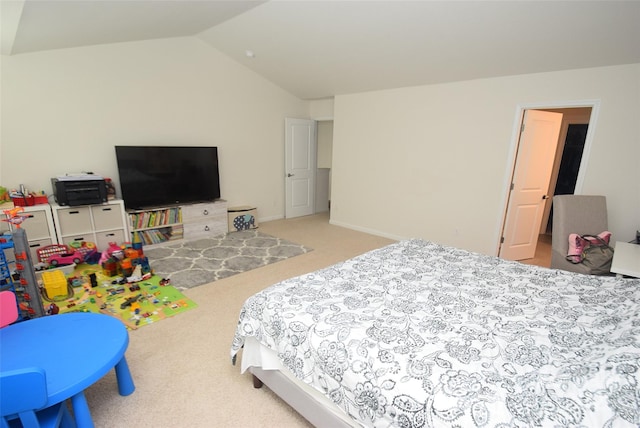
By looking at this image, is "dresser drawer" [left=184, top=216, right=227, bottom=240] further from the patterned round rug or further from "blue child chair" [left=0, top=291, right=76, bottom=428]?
"blue child chair" [left=0, top=291, right=76, bottom=428]

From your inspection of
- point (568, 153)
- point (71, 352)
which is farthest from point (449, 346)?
point (568, 153)

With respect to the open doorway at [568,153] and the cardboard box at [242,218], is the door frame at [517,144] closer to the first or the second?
the open doorway at [568,153]

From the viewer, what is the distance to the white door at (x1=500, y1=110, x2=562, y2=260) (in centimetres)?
367

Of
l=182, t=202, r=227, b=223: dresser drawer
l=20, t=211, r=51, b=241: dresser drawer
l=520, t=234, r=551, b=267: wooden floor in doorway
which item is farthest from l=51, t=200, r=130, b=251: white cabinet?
l=520, t=234, r=551, b=267: wooden floor in doorway

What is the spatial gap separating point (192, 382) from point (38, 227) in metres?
2.95

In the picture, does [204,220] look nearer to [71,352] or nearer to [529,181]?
[71,352]

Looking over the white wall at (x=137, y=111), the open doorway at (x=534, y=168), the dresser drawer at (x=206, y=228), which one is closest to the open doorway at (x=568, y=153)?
the open doorway at (x=534, y=168)

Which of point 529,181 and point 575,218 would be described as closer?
point 575,218

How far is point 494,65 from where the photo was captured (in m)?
3.40

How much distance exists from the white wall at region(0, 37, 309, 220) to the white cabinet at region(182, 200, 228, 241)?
0.52 metres

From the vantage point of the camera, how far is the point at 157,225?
4.36m

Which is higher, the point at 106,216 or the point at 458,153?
the point at 458,153

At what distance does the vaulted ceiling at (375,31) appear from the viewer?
250 cm

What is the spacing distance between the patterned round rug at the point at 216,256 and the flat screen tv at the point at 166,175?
2.32 ft
